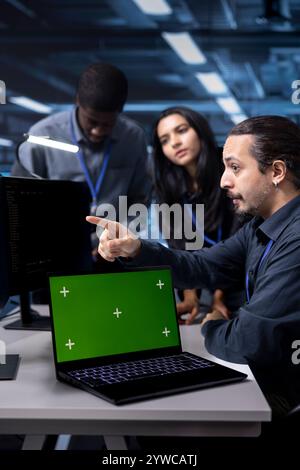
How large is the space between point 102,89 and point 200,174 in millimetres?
548

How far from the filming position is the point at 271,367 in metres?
1.44

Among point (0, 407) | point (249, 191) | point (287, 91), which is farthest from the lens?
point (287, 91)

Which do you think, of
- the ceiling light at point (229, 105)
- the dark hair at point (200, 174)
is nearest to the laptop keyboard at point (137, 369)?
the dark hair at point (200, 174)

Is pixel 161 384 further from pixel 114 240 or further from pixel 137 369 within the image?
pixel 114 240

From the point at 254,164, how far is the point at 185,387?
725 mm

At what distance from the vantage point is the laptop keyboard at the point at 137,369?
1.24 meters

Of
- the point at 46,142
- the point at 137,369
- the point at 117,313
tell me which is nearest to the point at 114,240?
the point at 117,313

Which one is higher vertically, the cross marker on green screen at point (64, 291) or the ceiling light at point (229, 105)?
the ceiling light at point (229, 105)

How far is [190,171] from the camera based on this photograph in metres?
2.45

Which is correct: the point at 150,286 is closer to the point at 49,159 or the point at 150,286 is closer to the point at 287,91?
the point at 49,159

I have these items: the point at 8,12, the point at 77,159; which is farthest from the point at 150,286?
the point at 8,12

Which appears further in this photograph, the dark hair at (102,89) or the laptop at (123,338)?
the dark hair at (102,89)

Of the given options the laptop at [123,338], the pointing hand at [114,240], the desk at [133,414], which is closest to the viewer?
the desk at [133,414]

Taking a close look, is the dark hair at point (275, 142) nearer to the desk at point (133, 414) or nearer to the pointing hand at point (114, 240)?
the pointing hand at point (114, 240)
